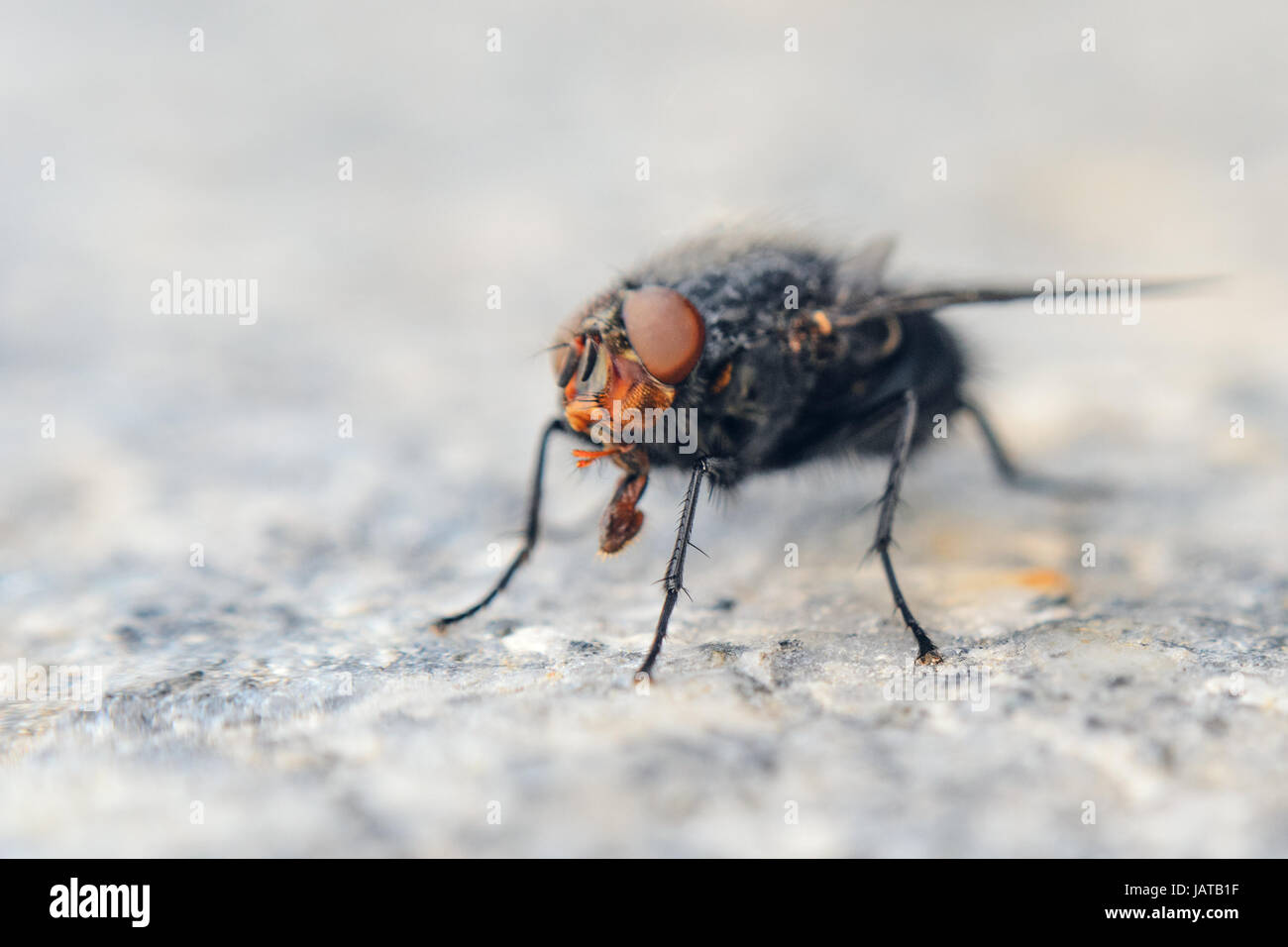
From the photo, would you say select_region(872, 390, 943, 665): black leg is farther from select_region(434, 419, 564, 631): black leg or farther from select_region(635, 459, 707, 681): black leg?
select_region(434, 419, 564, 631): black leg

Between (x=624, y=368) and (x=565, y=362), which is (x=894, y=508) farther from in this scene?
(x=565, y=362)

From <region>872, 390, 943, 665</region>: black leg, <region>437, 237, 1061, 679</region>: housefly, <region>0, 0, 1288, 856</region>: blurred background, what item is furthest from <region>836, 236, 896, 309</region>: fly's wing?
<region>872, 390, 943, 665</region>: black leg

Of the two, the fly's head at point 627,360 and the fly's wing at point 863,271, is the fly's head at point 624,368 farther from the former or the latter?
the fly's wing at point 863,271

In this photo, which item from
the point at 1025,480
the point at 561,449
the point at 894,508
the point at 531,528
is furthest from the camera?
the point at 561,449

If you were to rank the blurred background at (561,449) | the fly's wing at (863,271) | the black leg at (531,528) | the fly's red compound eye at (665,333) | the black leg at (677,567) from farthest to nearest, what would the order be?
the fly's wing at (863,271) < the black leg at (531,528) < the fly's red compound eye at (665,333) < the black leg at (677,567) < the blurred background at (561,449)

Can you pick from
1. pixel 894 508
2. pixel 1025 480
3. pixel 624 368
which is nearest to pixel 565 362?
pixel 624 368

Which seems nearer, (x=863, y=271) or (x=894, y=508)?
(x=894, y=508)

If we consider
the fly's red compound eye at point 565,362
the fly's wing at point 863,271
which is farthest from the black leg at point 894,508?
the fly's red compound eye at point 565,362
